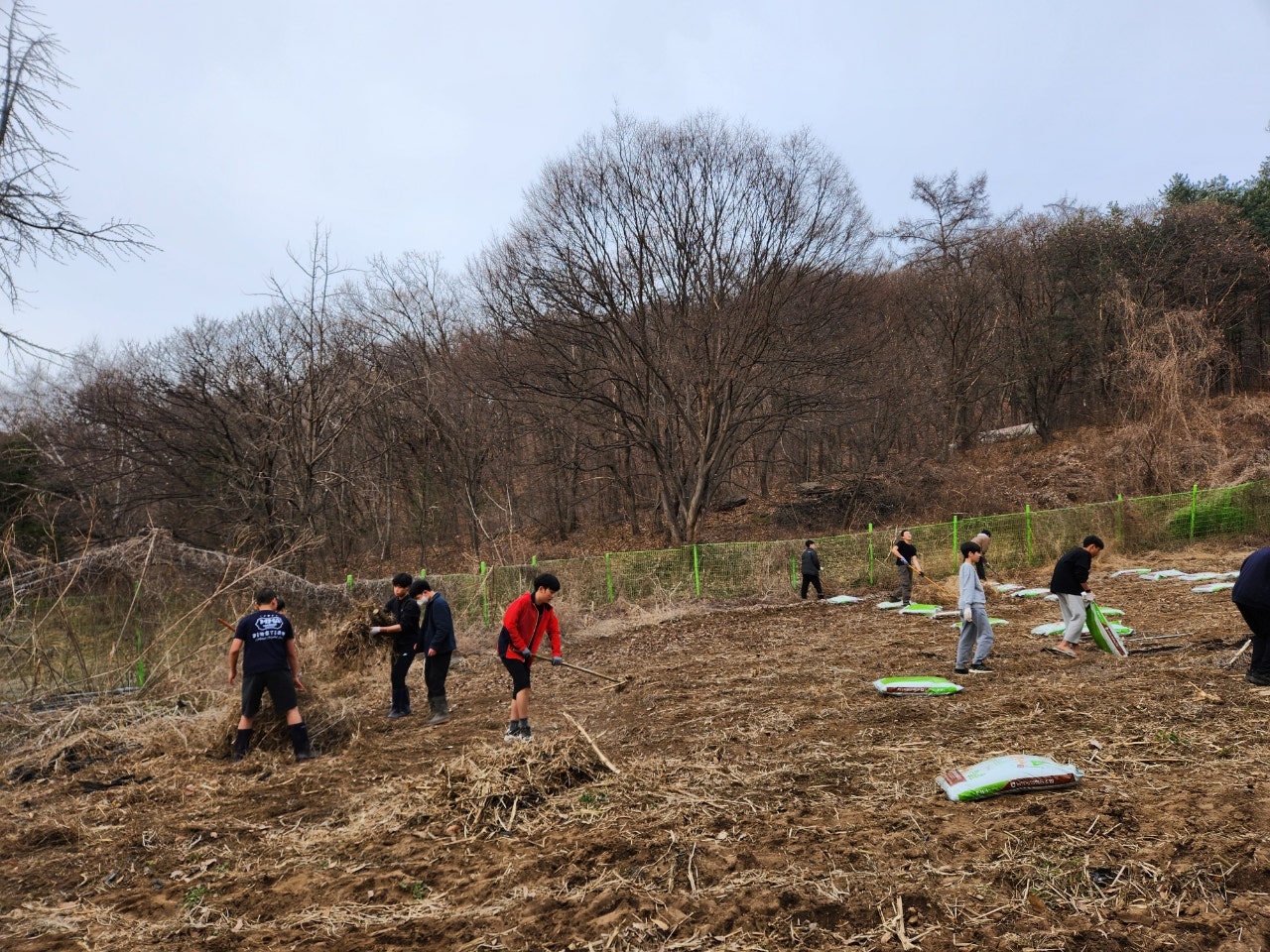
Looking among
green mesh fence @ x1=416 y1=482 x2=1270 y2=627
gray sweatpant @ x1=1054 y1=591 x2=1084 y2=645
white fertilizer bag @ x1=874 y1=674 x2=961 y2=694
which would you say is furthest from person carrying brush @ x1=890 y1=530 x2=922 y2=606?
white fertilizer bag @ x1=874 y1=674 x2=961 y2=694

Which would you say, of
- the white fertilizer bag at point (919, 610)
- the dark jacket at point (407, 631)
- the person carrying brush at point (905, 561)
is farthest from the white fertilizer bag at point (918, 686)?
the person carrying brush at point (905, 561)

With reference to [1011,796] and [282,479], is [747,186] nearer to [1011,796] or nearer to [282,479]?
[282,479]

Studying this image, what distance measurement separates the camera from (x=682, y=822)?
444 cm

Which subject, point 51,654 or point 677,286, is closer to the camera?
point 51,654

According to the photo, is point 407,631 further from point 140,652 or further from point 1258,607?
point 1258,607

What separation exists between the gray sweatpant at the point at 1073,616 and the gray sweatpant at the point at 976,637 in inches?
34.6

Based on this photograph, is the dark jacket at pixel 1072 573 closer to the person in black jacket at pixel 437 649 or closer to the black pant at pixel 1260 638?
the black pant at pixel 1260 638

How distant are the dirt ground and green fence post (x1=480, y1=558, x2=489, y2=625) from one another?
8139 millimetres

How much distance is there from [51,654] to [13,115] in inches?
227

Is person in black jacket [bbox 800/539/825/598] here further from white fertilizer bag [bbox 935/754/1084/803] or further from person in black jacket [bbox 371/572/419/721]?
white fertilizer bag [bbox 935/754/1084/803]

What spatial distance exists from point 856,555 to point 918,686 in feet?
38.9

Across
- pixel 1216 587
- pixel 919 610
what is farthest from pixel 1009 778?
pixel 1216 587

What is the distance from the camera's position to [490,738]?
7395 millimetres

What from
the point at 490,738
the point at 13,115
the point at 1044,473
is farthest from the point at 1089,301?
the point at 13,115
